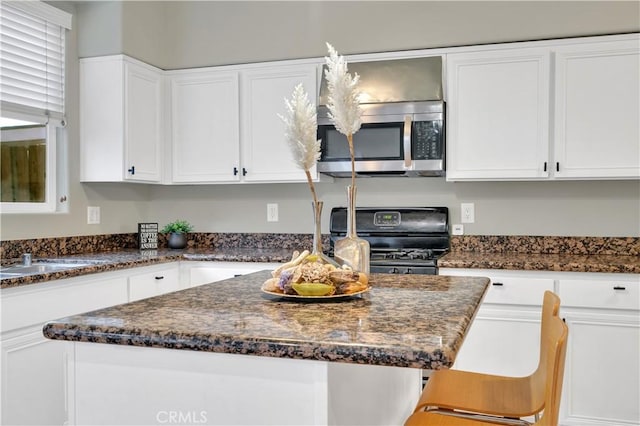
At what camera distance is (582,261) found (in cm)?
291

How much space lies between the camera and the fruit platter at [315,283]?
4.78ft

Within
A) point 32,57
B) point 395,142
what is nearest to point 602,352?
point 395,142

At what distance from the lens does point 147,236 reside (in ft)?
12.6

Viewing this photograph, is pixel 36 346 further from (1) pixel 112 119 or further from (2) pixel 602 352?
(2) pixel 602 352

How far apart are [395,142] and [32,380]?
2.23 meters

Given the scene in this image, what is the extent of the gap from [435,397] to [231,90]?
268 centimetres

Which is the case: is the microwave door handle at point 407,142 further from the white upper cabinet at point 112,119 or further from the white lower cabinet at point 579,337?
the white upper cabinet at point 112,119

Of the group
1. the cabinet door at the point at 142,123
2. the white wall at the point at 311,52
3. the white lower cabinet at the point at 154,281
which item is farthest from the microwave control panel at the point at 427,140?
the cabinet door at the point at 142,123

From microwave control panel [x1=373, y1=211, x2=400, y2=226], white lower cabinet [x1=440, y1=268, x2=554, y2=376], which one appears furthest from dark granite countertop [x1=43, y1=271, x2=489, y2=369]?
microwave control panel [x1=373, y1=211, x2=400, y2=226]

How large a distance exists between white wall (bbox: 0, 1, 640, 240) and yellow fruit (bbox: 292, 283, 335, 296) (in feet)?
7.37

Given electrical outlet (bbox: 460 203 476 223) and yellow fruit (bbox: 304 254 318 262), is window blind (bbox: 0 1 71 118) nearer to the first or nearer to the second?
yellow fruit (bbox: 304 254 318 262)

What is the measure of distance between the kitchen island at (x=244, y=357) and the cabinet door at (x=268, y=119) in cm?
221

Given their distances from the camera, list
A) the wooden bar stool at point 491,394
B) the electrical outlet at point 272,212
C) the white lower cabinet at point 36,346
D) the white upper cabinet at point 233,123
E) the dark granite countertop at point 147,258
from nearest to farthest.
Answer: the wooden bar stool at point 491,394, the white lower cabinet at point 36,346, the dark granite countertop at point 147,258, the white upper cabinet at point 233,123, the electrical outlet at point 272,212

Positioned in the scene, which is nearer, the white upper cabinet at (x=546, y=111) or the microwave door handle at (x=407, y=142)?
the white upper cabinet at (x=546, y=111)
